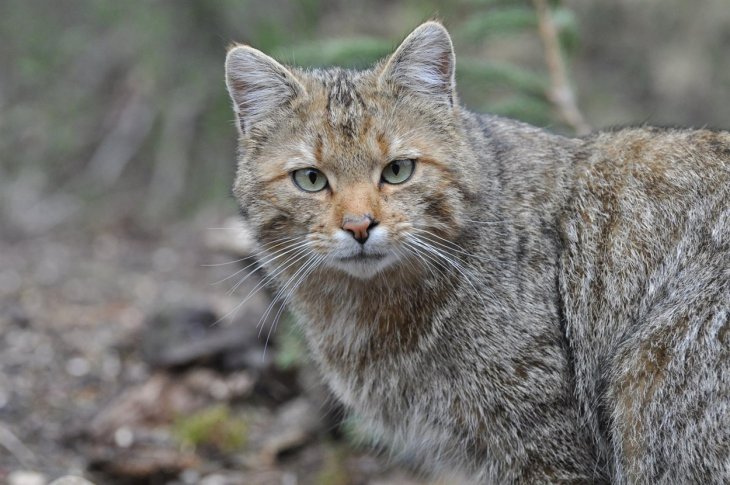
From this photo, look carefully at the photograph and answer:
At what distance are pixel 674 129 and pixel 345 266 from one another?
73.8 inches

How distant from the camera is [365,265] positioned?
3.72 meters

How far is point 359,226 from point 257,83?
977mm

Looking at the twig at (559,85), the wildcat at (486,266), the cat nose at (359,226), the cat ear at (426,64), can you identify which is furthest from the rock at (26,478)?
the twig at (559,85)

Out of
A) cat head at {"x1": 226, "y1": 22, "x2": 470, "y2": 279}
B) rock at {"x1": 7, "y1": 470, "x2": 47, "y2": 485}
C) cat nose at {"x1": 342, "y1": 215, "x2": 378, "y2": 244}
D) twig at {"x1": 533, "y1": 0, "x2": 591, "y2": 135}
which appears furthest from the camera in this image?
twig at {"x1": 533, "y1": 0, "x2": 591, "y2": 135}

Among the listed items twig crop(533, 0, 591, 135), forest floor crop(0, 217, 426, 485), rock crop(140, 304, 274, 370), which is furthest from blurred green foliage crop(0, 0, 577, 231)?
rock crop(140, 304, 274, 370)

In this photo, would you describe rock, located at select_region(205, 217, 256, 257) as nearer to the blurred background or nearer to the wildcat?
the blurred background

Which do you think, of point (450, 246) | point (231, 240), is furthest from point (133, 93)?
point (450, 246)

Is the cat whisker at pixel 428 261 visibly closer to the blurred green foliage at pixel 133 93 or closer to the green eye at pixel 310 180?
the green eye at pixel 310 180

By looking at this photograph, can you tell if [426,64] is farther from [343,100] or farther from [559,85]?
[559,85]

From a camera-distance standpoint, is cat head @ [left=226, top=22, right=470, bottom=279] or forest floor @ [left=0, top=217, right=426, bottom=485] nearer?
cat head @ [left=226, top=22, right=470, bottom=279]

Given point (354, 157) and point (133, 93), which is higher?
point (133, 93)

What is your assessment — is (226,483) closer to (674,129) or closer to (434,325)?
(434,325)

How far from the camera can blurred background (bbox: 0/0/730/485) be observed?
550 centimetres

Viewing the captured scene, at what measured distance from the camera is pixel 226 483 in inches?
202
